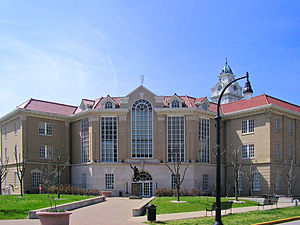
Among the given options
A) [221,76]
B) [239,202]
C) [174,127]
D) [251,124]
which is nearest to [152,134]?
[174,127]

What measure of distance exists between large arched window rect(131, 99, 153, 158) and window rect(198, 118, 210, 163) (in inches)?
237

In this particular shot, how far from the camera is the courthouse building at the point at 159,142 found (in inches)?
1626

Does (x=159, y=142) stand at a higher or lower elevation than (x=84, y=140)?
lower

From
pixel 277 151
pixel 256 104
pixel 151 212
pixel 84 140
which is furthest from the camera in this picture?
pixel 84 140

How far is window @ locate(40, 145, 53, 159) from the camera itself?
44469 millimetres

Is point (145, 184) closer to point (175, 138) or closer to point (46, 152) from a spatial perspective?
point (175, 138)

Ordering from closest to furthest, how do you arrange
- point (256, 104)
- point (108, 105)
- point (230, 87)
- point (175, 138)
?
1. point (175, 138)
2. point (108, 105)
3. point (256, 104)
4. point (230, 87)

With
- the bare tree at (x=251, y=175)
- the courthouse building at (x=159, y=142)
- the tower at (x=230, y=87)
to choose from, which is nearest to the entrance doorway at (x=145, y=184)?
the courthouse building at (x=159, y=142)

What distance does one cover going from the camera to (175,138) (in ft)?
139

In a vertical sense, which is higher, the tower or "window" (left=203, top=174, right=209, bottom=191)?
the tower

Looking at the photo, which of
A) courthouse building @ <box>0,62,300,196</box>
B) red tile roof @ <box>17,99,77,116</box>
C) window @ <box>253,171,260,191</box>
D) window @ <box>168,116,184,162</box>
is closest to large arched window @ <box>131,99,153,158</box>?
courthouse building @ <box>0,62,300,196</box>

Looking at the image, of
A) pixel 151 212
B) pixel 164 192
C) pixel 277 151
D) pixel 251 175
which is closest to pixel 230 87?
pixel 277 151

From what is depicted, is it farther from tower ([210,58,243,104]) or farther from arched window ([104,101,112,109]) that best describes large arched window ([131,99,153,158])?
tower ([210,58,243,104])

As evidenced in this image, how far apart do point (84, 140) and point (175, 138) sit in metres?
11.4
